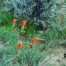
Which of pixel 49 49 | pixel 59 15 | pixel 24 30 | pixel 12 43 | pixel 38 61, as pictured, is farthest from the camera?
pixel 59 15

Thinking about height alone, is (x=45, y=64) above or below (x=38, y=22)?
below

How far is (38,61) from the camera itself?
385 cm

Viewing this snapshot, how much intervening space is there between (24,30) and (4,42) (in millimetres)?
670

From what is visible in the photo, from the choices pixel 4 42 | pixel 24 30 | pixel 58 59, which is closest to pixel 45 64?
pixel 58 59

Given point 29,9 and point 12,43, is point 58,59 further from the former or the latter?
point 29,9

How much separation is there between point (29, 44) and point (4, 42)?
1.29 ft

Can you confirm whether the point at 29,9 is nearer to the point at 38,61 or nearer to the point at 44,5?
the point at 44,5

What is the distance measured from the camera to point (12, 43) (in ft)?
13.8

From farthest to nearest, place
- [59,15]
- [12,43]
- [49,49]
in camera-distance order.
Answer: [59,15] → [49,49] → [12,43]

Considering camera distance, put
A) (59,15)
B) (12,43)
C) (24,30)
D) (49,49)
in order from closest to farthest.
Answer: (12,43), (49,49), (24,30), (59,15)

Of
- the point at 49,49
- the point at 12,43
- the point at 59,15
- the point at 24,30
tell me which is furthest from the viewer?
the point at 59,15

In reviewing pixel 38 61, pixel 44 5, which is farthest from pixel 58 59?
pixel 44 5

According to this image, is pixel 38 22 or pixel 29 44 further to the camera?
pixel 38 22

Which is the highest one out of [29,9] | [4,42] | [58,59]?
[29,9]
